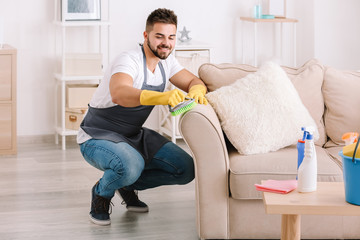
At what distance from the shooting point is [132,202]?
3.35m

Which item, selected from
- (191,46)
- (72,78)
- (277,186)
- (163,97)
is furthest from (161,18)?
(72,78)

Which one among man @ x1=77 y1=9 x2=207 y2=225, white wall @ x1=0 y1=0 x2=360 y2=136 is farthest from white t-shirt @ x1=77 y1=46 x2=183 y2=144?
white wall @ x1=0 y1=0 x2=360 y2=136

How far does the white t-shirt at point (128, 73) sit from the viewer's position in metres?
2.97

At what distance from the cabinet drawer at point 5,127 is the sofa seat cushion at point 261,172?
7.72 feet

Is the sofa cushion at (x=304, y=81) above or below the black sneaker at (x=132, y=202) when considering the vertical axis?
above

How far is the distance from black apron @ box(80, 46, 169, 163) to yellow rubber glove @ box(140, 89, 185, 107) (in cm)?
23

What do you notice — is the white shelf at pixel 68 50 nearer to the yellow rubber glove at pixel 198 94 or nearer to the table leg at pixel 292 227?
the yellow rubber glove at pixel 198 94

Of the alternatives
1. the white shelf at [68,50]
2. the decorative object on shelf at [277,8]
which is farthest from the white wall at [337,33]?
the white shelf at [68,50]

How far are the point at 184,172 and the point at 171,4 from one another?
2431 mm

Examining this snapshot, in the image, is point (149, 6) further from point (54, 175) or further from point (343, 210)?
point (343, 210)

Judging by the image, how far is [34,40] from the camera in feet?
16.5

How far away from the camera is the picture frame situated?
15.7 feet

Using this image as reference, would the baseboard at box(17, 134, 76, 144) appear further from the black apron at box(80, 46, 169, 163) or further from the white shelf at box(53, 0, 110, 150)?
the black apron at box(80, 46, 169, 163)

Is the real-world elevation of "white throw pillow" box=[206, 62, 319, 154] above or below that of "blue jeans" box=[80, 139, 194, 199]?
above
